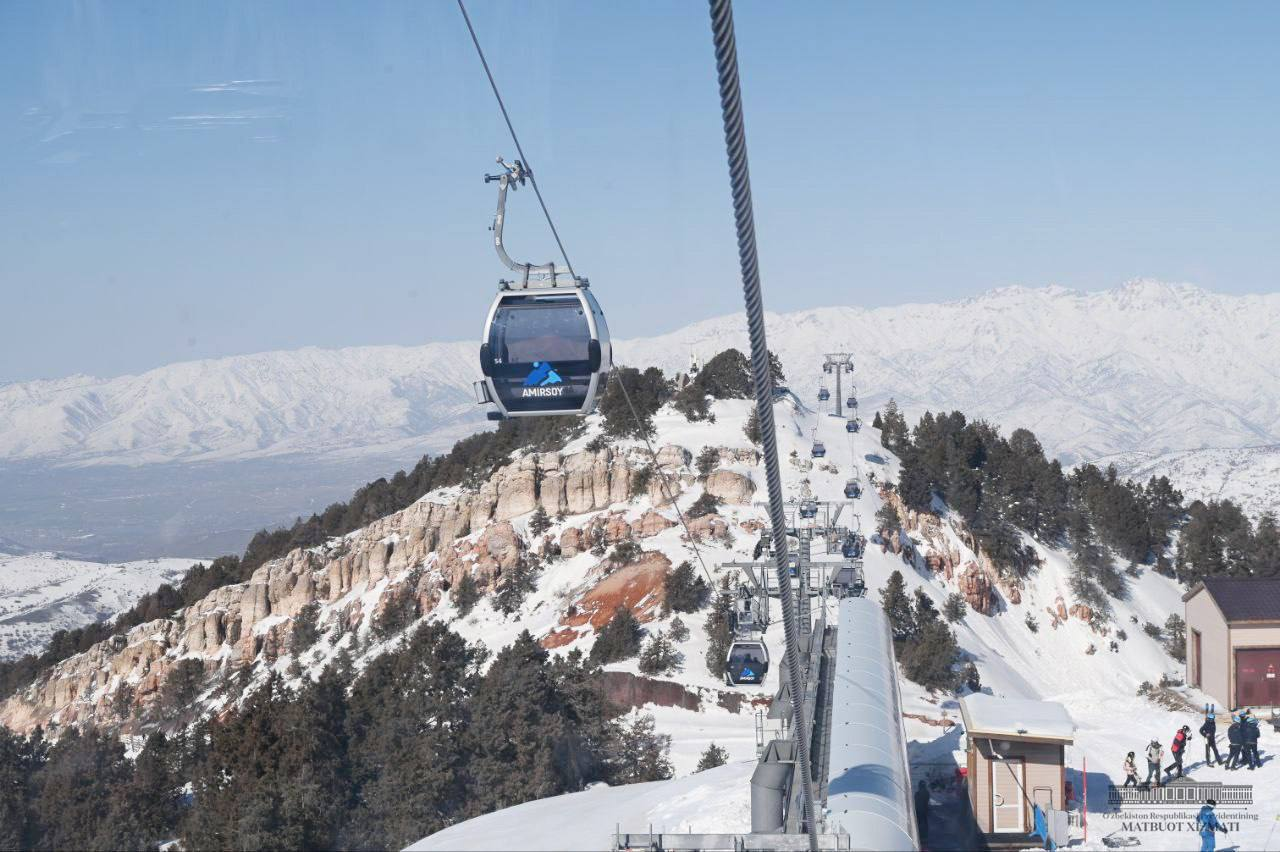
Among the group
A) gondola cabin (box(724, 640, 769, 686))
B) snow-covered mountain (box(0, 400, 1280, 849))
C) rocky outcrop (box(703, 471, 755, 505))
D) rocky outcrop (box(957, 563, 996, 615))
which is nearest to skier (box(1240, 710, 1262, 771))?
gondola cabin (box(724, 640, 769, 686))

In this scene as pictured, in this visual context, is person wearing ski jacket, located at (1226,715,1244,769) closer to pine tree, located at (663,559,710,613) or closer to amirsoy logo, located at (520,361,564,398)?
amirsoy logo, located at (520,361,564,398)

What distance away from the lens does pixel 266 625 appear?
213 ft

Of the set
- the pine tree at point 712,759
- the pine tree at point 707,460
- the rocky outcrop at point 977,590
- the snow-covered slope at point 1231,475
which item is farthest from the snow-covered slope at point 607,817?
the snow-covered slope at point 1231,475

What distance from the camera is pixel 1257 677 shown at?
36.6 metres

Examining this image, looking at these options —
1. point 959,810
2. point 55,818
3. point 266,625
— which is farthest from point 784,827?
point 266,625

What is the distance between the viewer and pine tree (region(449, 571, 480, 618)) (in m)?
55.8

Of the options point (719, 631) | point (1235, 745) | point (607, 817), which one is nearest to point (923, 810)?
point (1235, 745)

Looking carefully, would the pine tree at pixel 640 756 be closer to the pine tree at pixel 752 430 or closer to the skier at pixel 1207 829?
the skier at pixel 1207 829

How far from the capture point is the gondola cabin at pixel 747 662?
1112 inches

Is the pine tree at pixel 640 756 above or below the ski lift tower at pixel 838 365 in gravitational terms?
below

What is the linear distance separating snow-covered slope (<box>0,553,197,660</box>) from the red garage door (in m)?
127

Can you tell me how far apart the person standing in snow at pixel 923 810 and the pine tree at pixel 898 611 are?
23.1m

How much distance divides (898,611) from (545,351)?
121 ft

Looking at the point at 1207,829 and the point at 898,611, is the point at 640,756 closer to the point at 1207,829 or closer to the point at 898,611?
the point at 1207,829
